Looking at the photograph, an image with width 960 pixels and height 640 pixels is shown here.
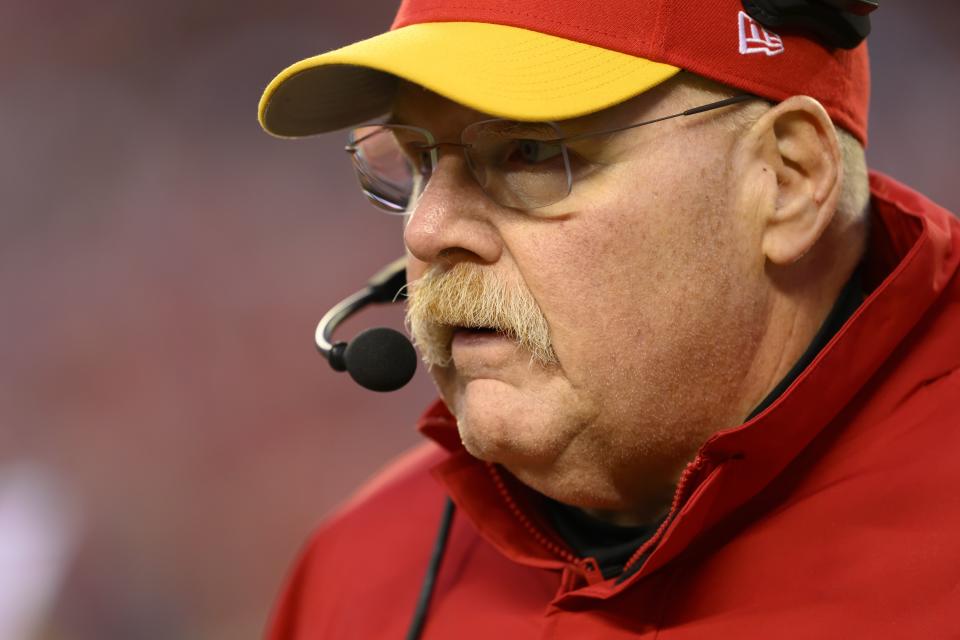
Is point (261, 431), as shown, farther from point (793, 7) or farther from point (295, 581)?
→ point (793, 7)

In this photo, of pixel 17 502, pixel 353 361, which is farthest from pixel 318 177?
pixel 353 361

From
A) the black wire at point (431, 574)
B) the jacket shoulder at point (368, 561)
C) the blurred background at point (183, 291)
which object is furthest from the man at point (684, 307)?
the blurred background at point (183, 291)

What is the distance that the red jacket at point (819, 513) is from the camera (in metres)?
1.09

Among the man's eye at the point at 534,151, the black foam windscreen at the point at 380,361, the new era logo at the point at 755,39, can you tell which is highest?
the new era logo at the point at 755,39

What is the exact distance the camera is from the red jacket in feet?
3.59

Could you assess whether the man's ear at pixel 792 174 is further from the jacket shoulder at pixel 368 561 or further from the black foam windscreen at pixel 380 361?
the jacket shoulder at pixel 368 561

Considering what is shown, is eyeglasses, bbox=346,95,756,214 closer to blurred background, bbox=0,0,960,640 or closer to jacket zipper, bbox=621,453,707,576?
jacket zipper, bbox=621,453,707,576

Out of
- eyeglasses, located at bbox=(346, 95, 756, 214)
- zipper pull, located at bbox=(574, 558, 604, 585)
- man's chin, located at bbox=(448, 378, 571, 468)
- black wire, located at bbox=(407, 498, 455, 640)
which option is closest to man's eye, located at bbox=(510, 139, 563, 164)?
eyeglasses, located at bbox=(346, 95, 756, 214)

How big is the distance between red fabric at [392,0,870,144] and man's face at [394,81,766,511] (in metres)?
0.04

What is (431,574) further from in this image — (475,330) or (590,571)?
(475,330)

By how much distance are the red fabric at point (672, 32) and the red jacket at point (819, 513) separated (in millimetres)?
217

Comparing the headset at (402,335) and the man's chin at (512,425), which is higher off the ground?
the headset at (402,335)

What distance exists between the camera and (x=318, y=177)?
3.95 m

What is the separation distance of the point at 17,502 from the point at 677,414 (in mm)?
2446
